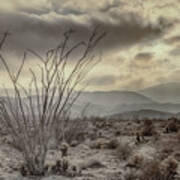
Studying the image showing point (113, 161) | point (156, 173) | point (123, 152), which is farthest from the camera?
point (123, 152)

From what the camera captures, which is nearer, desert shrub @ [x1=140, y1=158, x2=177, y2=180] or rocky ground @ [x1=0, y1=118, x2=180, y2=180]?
desert shrub @ [x1=140, y1=158, x2=177, y2=180]

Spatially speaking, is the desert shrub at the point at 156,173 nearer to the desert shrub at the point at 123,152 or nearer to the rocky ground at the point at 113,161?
the rocky ground at the point at 113,161

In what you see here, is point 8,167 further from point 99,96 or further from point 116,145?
point 99,96

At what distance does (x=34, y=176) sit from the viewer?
244 inches

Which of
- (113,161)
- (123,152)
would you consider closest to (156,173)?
(113,161)

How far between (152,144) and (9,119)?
19.7ft

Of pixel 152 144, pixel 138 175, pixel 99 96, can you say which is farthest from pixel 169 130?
pixel 99 96

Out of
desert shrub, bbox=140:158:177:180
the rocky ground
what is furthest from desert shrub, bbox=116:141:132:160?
desert shrub, bbox=140:158:177:180

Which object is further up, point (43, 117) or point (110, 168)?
point (43, 117)

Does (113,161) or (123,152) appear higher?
(123,152)

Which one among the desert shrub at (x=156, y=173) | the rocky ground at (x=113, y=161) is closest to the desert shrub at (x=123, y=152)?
the rocky ground at (x=113, y=161)

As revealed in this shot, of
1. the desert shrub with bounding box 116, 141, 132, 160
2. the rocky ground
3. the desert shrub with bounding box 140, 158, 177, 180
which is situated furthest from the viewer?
the desert shrub with bounding box 116, 141, 132, 160

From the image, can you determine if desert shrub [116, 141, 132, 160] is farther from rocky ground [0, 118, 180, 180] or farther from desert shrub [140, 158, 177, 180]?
desert shrub [140, 158, 177, 180]

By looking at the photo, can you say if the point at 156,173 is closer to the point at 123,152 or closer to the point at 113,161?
the point at 113,161
